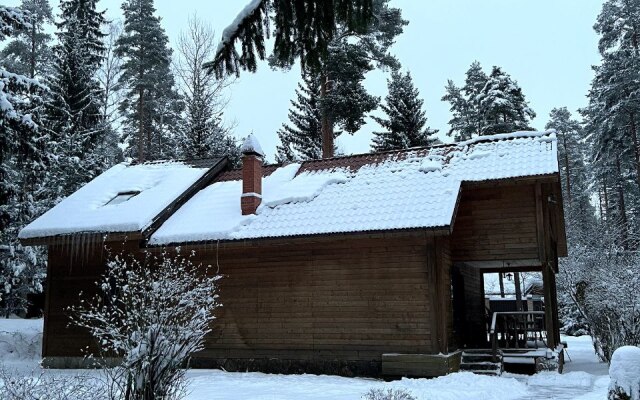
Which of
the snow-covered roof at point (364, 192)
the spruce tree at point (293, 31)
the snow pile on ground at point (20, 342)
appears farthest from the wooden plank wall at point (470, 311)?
the snow pile on ground at point (20, 342)

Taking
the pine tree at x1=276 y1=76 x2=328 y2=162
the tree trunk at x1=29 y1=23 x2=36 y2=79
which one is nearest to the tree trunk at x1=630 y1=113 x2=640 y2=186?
the pine tree at x1=276 y1=76 x2=328 y2=162

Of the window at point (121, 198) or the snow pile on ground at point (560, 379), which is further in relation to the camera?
the window at point (121, 198)

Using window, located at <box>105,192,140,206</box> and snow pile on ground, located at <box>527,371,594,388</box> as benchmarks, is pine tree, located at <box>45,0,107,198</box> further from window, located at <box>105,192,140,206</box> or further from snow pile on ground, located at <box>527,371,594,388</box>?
snow pile on ground, located at <box>527,371,594,388</box>

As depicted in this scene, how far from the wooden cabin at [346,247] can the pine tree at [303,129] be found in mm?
16029

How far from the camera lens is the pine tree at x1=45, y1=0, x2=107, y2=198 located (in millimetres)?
25328

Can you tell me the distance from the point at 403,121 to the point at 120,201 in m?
17.4

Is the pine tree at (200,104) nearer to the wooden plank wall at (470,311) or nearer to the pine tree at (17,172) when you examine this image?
the pine tree at (17,172)

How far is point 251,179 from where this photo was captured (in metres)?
16.0

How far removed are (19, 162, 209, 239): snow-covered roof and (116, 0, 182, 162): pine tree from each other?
45.2 feet

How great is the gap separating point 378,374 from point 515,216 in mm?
5072

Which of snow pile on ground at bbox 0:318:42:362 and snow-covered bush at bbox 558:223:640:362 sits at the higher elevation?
snow-covered bush at bbox 558:223:640:362

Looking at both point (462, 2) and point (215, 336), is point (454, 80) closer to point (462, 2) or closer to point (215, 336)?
point (215, 336)

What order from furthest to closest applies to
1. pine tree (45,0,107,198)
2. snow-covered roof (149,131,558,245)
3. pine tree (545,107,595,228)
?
1. pine tree (545,107,595,228)
2. pine tree (45,0,107,198)
3. snow-covered roof (149,131,558,245)

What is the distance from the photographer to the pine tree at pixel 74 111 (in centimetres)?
2533
